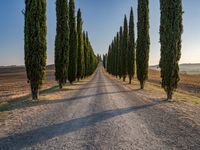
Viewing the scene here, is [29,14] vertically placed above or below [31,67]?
above

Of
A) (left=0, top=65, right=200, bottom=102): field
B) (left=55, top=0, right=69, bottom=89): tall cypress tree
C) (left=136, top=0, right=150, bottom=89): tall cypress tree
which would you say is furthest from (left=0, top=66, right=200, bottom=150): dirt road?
(left=136, top=0, right=150, bottom=89): tall cypress tree

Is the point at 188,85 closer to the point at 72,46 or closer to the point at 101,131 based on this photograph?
the point at 72,46

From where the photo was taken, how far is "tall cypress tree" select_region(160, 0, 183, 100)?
16.6m

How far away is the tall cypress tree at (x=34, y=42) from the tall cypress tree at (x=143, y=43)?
1388cm

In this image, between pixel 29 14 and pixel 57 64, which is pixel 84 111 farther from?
pixel 57 64

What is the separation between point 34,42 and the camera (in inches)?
640

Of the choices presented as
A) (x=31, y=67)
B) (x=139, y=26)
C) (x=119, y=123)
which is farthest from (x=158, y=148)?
(x=139, y=26)

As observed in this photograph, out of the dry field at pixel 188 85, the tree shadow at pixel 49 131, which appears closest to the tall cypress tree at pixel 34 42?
the tree shadow at pixel 49 131

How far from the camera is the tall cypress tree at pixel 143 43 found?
27.5 meters

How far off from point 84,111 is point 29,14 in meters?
8.33

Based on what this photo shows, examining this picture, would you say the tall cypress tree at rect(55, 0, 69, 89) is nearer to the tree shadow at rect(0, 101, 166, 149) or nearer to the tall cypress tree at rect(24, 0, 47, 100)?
the tall cypress tree at rect(24, 0, 47, 100)

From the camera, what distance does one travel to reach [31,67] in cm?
1631

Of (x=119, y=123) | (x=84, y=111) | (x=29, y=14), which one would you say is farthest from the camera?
(x=29, y=14)

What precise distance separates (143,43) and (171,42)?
1108cm
